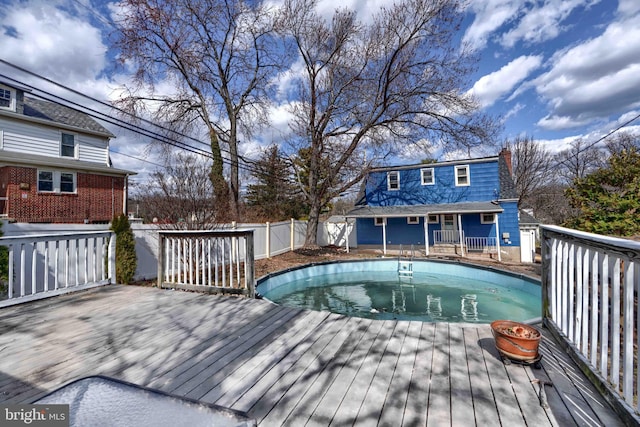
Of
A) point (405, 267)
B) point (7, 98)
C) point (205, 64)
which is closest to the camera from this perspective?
point (405, 267)

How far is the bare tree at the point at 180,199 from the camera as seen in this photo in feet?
26.2

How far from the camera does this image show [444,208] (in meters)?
14.7

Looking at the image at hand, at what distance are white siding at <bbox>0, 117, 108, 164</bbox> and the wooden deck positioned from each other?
13732 mm

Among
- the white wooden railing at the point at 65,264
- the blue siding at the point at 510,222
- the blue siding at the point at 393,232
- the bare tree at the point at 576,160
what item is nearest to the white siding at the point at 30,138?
the white wooden railing at the point at 65,264

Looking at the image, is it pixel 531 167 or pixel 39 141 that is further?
pixel 531 167

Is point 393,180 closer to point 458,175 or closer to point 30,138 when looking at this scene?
point 458,175

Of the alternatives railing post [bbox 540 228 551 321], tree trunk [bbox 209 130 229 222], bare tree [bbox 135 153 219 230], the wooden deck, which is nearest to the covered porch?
tree trunk [bbox 209 130 229 222]

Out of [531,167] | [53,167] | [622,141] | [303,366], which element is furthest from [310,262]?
[622,141]

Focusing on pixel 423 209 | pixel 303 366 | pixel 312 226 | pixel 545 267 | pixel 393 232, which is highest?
pixel 423 209

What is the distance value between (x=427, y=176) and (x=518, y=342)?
14.9 m

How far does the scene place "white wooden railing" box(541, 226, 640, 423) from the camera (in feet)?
5.01

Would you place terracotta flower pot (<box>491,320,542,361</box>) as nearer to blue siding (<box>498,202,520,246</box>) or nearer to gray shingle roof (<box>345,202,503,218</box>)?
gray shingle roof (<box>345,202,503,218</box>)

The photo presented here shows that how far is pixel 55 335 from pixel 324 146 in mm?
13033

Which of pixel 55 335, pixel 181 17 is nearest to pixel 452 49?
pixel 181 17
